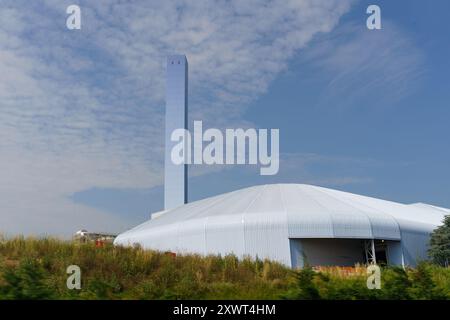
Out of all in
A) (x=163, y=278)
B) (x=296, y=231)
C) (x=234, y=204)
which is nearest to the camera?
(x=163, y=278)

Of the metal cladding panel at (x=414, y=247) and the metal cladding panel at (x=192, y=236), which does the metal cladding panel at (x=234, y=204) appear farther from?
the metal cladding panel at (x=414, y=247)

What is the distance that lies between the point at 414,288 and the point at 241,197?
29920mm

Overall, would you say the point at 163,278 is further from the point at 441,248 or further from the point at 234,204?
the point at 441,248

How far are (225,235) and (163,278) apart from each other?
21.0 m

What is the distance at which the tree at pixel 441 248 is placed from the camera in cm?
3653

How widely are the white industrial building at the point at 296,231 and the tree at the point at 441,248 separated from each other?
4.33 feet

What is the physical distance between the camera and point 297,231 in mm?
34031

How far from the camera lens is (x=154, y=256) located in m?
17.9

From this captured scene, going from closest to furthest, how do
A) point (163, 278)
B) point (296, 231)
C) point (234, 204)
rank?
point (163, 278)
point (296, 231)
point (234, 204)

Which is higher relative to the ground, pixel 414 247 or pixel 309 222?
pixel 309 222

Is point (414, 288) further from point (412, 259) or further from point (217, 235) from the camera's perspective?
point (412, 259)

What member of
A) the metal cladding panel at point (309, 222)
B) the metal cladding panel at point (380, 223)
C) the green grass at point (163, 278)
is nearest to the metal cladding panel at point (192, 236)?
the metal cladding panel at point (309, 222)

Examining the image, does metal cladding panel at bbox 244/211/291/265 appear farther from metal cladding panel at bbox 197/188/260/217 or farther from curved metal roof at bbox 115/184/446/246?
metal cladding panel at bbox 197/188/260/217

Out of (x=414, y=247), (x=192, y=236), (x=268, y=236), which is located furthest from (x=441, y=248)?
(x=192, y=236)
